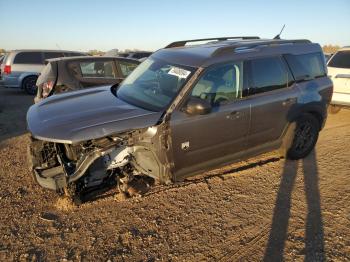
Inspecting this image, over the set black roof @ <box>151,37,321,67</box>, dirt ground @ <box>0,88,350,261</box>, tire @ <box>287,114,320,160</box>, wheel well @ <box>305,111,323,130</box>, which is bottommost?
dirt ground @ <box>0,88,350,261</box>

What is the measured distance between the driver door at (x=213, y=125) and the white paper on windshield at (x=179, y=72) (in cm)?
22

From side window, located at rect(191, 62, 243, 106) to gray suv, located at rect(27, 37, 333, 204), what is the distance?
0.5 inches

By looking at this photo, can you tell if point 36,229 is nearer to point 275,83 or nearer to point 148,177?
point 148,177

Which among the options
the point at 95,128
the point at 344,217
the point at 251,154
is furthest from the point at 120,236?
the point at 344,217

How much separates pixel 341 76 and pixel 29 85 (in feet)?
38.4

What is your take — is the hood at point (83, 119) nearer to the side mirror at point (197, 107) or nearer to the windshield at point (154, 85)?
the windshield at point (154, 85)

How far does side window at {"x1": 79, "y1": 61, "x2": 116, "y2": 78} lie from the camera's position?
26.3 ft

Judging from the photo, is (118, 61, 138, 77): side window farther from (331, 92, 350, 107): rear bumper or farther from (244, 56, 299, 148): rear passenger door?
(331, 92, 350, 107): rear bumper

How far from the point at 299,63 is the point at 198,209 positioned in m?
3.00

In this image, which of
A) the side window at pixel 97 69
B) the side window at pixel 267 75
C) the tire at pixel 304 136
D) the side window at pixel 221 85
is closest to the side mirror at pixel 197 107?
the side window at pixel 221 85

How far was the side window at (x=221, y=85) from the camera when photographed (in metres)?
4.23

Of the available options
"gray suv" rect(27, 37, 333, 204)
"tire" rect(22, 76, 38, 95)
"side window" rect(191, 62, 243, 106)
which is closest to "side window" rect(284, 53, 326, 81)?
"gray suv" rect(27, 37, 333, 204)

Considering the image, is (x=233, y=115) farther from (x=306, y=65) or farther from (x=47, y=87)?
(x=47, y=87)

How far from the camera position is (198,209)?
4.18 metres
